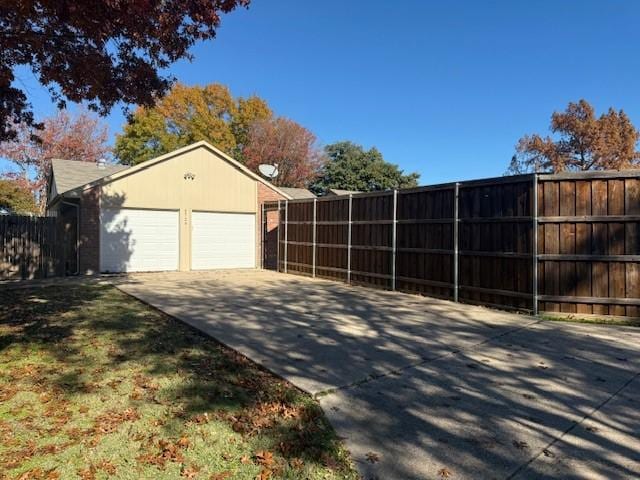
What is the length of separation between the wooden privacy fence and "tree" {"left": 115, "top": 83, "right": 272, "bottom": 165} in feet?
86.1

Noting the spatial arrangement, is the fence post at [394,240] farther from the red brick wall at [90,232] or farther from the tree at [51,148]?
the tree at [51,148]

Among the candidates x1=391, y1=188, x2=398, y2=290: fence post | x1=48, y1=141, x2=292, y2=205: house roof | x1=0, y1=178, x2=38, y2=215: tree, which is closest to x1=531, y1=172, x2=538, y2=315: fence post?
x1=391, y1=188, x2=398, y2=290: fence post

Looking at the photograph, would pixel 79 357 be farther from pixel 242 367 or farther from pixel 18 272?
pixel 18 272

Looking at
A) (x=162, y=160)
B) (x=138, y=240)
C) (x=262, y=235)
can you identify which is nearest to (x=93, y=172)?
(x=162, y=160)

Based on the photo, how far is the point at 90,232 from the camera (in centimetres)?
1480

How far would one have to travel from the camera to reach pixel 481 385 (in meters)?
4.52

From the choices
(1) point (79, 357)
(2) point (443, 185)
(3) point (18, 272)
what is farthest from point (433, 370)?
(3) point (18, 272)

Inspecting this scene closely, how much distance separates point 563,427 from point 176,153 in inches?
617

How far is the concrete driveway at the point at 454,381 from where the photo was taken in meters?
3.14

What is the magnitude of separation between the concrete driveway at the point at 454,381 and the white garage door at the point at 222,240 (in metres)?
8.10

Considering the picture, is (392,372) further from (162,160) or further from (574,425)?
(162,160)

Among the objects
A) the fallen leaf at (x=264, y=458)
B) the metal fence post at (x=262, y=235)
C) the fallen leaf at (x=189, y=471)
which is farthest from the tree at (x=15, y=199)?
the fallen leaf at (x=264, y=458)

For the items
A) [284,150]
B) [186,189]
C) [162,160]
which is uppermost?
[284,150]

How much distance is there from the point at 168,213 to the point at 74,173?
231 inches
